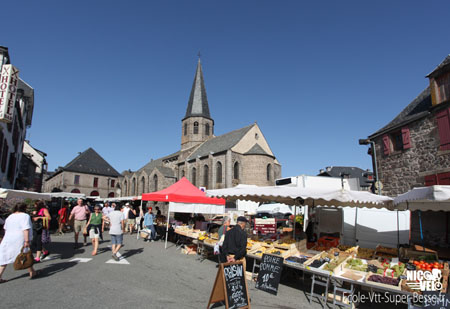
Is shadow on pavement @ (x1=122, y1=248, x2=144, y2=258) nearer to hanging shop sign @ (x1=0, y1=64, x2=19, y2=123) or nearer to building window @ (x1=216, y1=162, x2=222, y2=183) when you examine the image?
hanging shop sign @ (x1=0, y1=64, x2=19, y2=123)

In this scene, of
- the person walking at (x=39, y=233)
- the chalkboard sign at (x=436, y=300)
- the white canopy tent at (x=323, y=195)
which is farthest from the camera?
the person walking at (x=39, y=233)

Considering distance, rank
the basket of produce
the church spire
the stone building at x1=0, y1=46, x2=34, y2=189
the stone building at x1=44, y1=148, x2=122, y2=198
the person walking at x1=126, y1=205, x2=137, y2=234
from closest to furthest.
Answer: the basket of produce
the stone building at x1=0, y1=46, x2=34, y2=189
the person walking at x1=126, y1=205, x2=137, y2=234
the church spire
the stone building at x1=44, y1=148, x2=122, y2=198

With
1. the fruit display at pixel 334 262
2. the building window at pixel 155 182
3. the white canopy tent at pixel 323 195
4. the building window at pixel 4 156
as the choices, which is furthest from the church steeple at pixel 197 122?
the fruit display at pixel 334 262

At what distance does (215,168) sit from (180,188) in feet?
74.2

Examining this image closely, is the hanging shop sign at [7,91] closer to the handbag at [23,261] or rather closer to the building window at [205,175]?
the handbag at [23,261]

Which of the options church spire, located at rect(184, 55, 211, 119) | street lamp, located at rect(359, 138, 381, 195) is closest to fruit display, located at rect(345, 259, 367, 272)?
street lamp, located at rect(359, 138, 381, 195)

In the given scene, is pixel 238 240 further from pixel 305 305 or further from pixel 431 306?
pixel 431 306

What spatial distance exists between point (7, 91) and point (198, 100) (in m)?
36.1

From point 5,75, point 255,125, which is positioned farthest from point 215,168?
point 5,75

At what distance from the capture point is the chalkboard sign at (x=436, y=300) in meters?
4.04

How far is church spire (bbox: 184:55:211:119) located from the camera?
44750mm

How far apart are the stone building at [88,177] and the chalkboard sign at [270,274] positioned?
46620mm

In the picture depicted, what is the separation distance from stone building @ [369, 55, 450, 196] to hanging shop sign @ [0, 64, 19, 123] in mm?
17192

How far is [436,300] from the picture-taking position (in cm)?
407
